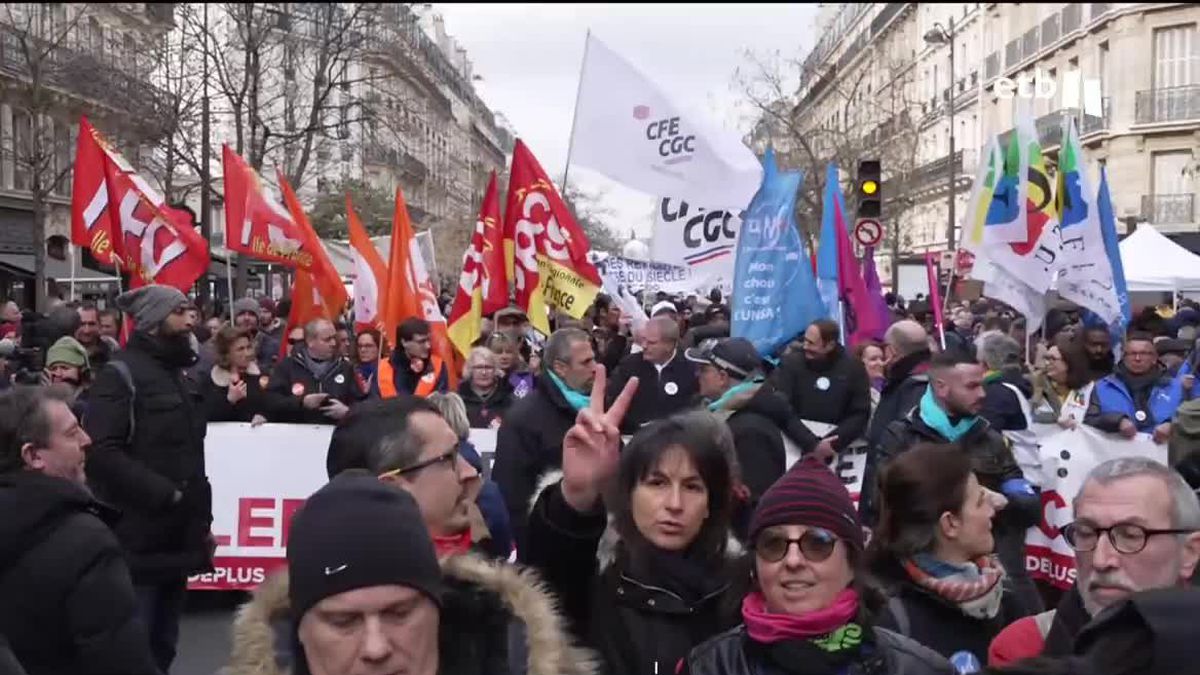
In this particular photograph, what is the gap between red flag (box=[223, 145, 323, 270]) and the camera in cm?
1097

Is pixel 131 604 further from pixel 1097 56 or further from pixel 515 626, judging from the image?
pixel 1097 56

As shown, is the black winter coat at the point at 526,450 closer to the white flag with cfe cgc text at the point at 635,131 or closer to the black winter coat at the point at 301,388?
the black winter coat at the point at 301,388

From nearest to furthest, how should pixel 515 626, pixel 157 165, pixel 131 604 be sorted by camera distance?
pixel 515 626
pixel 131 604
pixel 157 165

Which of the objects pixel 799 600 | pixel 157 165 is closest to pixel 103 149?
pixel 799 600

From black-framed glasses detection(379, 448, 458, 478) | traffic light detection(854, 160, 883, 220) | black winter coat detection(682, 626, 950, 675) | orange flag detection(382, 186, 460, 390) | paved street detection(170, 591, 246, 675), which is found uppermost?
traffic light detection(854, 160, 883, 220)

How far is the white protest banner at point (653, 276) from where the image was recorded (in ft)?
A: 36.9

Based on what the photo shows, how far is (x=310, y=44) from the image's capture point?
27.6m

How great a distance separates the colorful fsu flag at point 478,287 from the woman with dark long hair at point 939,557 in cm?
761

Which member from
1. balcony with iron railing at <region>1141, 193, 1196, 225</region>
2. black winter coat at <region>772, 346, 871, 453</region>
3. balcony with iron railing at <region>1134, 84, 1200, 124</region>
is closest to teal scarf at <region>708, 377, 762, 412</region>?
black winter coat at <region>772, 346, 871, 453</region>

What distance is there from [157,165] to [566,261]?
61.6ft

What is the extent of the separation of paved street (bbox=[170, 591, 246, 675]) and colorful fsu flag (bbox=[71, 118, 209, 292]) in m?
2.89

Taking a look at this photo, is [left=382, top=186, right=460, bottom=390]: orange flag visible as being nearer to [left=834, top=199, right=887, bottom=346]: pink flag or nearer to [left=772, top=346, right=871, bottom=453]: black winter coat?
[left=772, top=346, right=871, bottom=453]: black winter coat

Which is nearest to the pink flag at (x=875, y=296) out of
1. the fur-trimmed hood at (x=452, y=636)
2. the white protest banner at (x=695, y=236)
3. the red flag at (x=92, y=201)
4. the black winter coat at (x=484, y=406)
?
the white protest banner at (x=695, y=236)

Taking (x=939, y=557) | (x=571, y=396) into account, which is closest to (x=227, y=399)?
(x=571, y=396)
